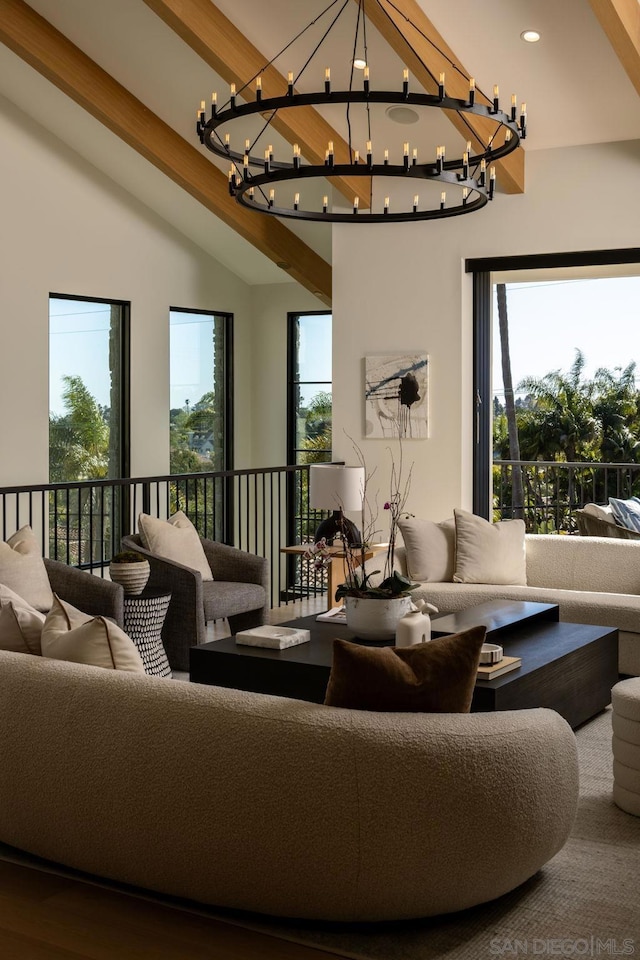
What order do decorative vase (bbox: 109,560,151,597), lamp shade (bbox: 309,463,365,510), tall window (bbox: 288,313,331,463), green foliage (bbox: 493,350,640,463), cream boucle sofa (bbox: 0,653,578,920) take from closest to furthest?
cream boucle sofa (bbox: 0,653,578,920) < decorative vase (bbox: 109,560,151,597) < lamp shade (bbox: 309,463,365,510) < tall window (bbox: 288,313,331,463) < green foliage (bbox: 493,350,640,463)

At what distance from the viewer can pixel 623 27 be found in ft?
17.5

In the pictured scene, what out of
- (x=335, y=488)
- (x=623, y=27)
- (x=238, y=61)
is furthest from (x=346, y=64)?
(x=335, y=488)

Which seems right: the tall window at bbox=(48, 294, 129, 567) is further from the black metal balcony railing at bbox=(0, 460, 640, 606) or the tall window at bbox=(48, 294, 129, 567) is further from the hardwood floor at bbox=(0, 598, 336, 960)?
the hardwood floor at bbox=(0, 598, 336, 960)

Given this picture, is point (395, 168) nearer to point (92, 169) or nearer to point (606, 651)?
point (606, 651)

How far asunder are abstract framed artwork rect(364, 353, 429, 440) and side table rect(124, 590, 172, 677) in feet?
9.75

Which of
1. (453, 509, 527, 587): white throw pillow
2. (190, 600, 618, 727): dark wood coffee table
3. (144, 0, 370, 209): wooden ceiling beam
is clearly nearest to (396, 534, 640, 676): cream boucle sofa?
(453, 509, 527, 587): white throw pillow

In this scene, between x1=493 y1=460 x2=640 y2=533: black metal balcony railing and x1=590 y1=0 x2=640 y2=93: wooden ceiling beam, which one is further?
x1=493 y1=460 x2=640 y2=533: black metal balcony railing

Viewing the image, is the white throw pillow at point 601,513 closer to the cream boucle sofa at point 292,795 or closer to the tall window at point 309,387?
the cream boucle sofa at point 292,795

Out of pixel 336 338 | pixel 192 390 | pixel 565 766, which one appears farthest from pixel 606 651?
pixel 192 390

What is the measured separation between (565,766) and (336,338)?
5582 mm

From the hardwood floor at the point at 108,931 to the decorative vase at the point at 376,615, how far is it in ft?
5.68

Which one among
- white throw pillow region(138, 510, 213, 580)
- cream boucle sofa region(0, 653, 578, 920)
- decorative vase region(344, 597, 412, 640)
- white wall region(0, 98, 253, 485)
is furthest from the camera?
white wall region(0, 98, 253, 485)

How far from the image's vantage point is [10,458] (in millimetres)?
7438

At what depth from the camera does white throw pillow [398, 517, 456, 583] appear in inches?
230
